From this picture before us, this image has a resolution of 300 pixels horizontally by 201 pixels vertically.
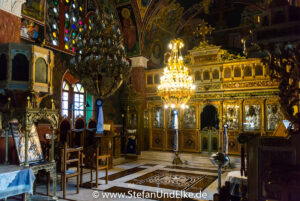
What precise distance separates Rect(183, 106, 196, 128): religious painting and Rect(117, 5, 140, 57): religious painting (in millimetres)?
3351

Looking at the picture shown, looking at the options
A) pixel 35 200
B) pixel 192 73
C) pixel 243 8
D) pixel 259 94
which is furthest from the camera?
pixel 243 8

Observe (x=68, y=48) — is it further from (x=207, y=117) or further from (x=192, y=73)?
(x=207, y=117)

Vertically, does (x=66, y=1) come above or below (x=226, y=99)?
above

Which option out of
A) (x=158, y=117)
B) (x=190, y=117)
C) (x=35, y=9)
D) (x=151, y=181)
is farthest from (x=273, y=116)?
(x=35, y=9)

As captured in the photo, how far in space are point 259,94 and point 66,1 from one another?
7.62 meters

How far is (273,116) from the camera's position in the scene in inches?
Answer: 346

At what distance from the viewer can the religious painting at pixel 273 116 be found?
342 inches

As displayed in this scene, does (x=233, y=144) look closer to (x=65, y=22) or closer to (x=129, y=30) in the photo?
(x=129, y=30)

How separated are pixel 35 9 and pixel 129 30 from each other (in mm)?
4477

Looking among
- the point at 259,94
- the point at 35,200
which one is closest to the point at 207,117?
the point at 259,94

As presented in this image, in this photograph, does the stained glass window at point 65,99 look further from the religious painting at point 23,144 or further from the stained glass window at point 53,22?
the religious painting at point 23,144

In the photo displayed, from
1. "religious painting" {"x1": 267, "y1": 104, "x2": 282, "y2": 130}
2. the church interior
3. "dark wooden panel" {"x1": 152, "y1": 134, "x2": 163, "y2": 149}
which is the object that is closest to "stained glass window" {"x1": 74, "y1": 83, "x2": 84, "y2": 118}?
the church interior

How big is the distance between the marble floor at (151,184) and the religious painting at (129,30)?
17.0ft

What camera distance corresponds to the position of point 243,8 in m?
11.2
